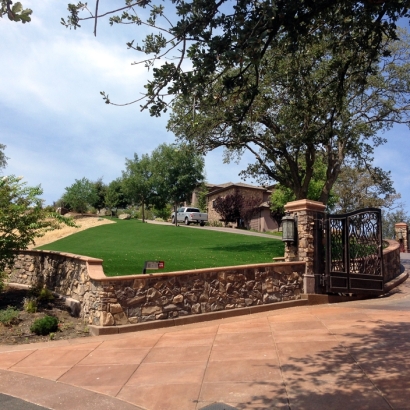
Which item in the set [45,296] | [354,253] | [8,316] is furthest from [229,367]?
[354,253]

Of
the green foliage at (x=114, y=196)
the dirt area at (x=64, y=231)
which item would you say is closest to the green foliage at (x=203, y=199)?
the green foliage at (x=114, y=196)

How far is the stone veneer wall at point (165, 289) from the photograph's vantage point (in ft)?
31.4

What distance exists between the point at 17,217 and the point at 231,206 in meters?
37.7

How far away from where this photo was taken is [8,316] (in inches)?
396

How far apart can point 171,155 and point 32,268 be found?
89.4 feet

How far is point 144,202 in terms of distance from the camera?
45.5 meters

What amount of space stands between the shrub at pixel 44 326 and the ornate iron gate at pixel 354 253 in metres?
6.72

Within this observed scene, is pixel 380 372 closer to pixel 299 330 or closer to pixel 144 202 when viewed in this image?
pixel 299 330

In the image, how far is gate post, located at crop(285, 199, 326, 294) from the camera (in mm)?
12047

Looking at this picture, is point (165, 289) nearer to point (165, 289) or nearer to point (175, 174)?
point (165, 289)

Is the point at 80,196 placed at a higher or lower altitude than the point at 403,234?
higher

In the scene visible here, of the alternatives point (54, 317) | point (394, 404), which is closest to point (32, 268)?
point (54, 317)

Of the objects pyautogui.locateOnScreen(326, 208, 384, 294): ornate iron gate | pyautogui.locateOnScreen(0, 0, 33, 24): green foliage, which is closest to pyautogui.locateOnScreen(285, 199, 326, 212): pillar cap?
pyautogui.locateOnScreen(326, 208, 384, 294): ornate iron gate

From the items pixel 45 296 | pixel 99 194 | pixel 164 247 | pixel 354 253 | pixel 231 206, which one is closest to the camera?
pixel 45 296
